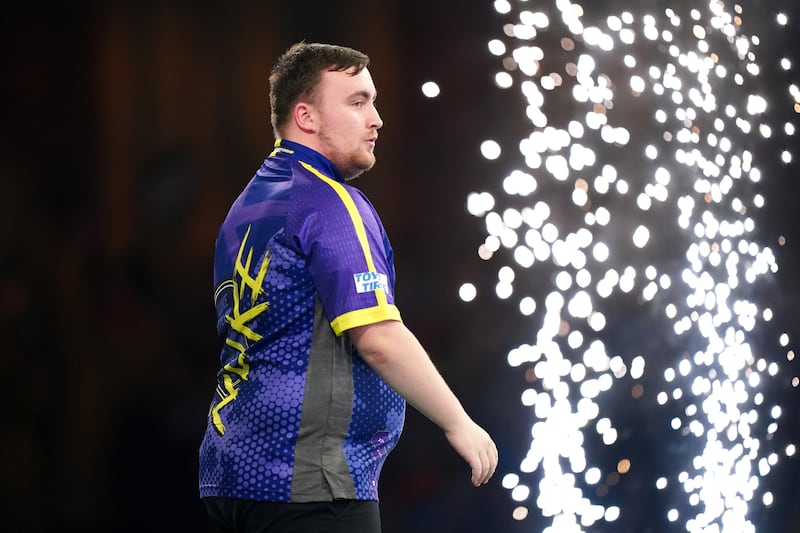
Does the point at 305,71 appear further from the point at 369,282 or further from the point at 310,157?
the point at 369,282

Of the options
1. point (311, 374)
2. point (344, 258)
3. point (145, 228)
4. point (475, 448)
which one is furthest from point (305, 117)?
point (145, 228)

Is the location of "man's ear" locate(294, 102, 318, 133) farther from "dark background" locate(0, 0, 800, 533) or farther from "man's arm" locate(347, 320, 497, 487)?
"dark background" locate(0, 0, 800, 533)

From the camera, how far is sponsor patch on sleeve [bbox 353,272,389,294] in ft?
4.46

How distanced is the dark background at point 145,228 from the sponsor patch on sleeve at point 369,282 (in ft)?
3.44

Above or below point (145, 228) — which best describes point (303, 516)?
below

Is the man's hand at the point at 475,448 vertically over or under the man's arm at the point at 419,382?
under

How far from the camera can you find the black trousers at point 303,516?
1354 mm

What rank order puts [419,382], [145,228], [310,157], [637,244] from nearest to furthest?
1. [419,382]
2. [310,157]
3. [145,228]
4. [637,244]

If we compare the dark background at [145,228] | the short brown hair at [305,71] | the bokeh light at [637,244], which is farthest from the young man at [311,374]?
the bokeh light at [637,244]

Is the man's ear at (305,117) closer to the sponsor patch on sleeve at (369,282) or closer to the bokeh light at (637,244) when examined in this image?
the sponsor patch on sleeve at (369,282)

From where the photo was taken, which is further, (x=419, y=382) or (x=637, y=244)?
(x=637, y=244)

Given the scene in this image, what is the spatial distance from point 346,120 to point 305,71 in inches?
4.1

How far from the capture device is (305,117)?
Result: 5.07ft

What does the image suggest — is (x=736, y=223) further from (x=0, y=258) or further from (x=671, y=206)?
(x=0, y=258)
